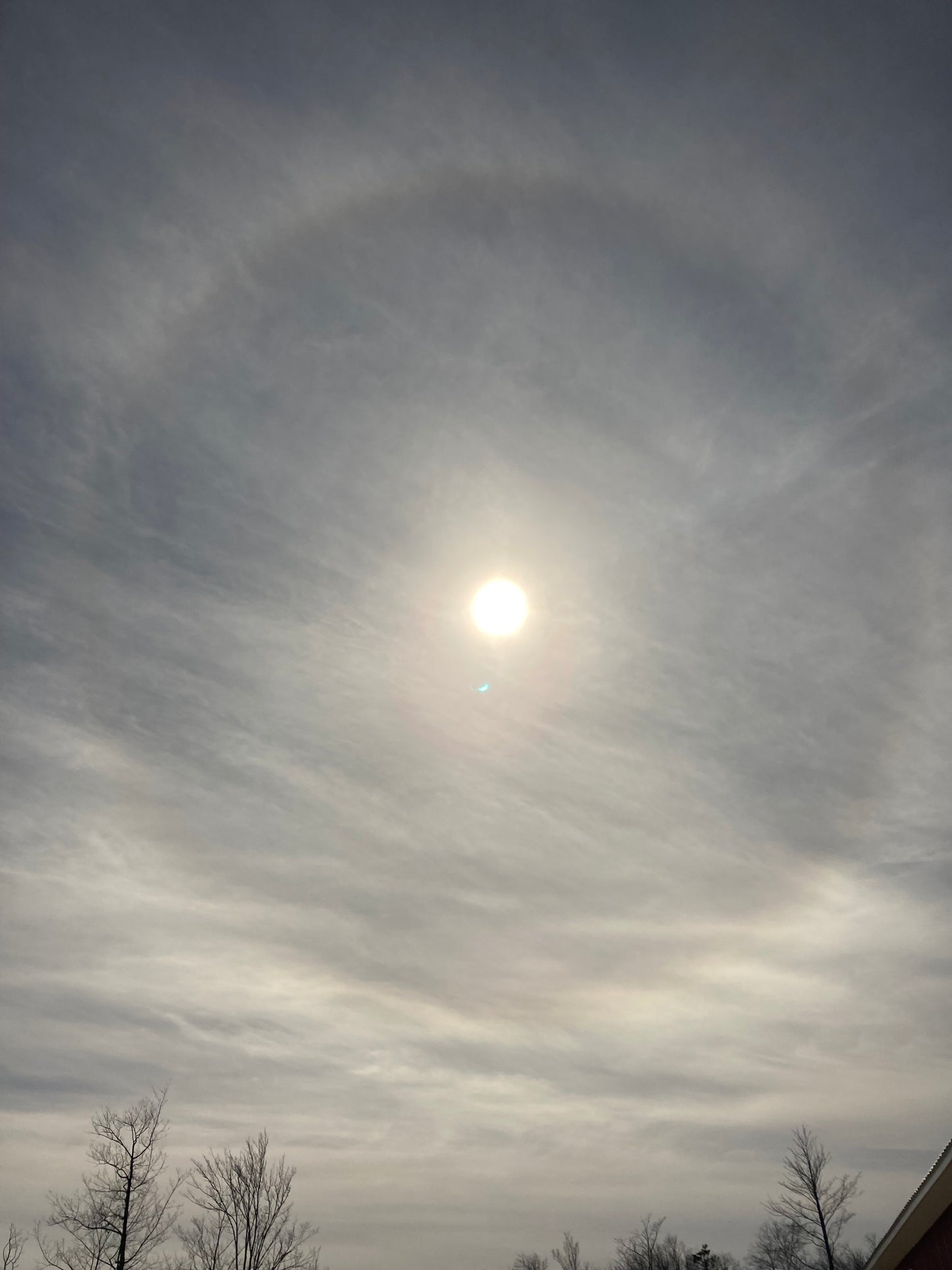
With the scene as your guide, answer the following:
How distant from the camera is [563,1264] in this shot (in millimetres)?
91375

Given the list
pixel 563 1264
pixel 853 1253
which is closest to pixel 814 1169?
pixel 563 1264

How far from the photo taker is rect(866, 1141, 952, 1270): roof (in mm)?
17141

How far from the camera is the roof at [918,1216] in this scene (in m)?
17.1

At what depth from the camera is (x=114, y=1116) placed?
2977 centimetres

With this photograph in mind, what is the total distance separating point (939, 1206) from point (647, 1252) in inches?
2738

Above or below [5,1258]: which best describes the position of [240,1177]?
above

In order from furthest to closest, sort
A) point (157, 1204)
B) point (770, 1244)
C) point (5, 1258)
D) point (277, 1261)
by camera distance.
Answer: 1. point (770, 1244)
2. point (5, 1258)
3. point (277, 1261)
4. point (157, 1204)

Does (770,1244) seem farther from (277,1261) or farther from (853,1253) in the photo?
(277,1261)

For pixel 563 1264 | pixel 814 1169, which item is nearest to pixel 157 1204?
pixel 814 1169

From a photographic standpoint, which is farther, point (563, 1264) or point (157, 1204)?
point (563, 1264)

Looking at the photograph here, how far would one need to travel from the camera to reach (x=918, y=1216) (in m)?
18.7

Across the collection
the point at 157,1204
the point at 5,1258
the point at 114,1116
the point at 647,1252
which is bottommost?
the point at 647,1252

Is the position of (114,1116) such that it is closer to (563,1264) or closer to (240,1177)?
(240,1177)

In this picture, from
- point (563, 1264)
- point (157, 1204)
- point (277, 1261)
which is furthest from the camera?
point (563, 1264)
